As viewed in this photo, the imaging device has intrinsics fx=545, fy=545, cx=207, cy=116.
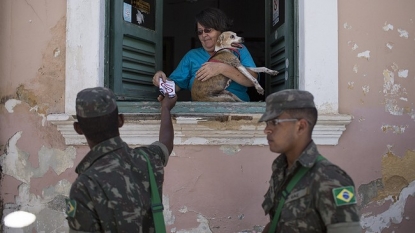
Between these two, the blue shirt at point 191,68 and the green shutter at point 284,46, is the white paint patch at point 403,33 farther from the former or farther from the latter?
the blue shirt at point 191,68

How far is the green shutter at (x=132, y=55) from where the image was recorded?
380cm

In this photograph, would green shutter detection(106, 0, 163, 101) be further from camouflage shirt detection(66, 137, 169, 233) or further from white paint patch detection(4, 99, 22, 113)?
camouflage shirt detection(66, 137, 169, 233)

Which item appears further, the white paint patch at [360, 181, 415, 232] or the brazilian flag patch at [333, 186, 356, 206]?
the white paint patch at [360, 181, 415, 232]

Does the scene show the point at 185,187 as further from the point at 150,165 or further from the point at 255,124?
the point at 150,165

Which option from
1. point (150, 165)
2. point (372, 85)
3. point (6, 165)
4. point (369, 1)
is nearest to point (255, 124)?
point (372, 85)

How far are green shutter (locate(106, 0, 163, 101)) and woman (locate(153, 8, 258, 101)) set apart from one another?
209 mm

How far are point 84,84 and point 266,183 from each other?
1.40m

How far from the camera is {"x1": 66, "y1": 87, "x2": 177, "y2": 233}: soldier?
2.11 m

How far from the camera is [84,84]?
12.1ft

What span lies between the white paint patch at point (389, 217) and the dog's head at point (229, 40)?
1496 millimetres

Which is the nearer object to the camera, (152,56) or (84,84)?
(84,84)

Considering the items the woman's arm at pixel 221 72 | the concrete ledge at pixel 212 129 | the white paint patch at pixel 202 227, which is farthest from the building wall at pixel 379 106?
the white paint patch at pixel 202 227

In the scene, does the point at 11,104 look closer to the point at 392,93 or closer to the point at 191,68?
the point at 191,68

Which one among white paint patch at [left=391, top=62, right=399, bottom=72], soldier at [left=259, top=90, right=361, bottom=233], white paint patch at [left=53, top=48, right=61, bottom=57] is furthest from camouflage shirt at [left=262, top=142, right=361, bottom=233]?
white paint patch at [left=53, top=48, right=61, bottom=57]
